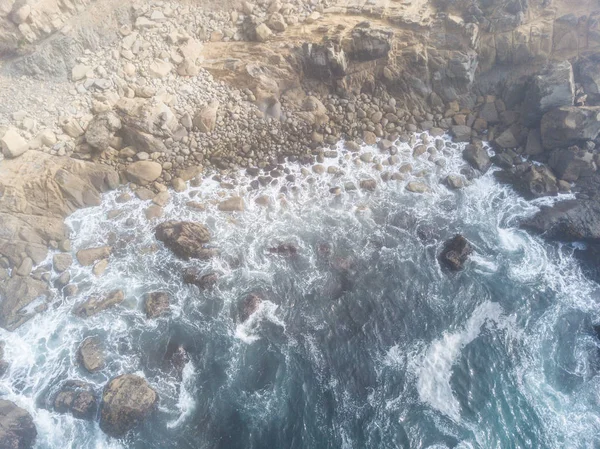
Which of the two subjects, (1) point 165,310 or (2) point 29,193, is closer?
(1) point 165,310

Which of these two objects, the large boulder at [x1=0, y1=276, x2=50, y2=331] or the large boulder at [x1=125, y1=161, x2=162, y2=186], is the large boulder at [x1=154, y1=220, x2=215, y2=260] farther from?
the large boulder at [x1=0, y1=276, x2=50, y2=331]

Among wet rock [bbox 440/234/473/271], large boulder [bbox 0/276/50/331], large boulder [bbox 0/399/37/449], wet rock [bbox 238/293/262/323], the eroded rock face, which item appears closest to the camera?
large boulder [bbox 0/399/37/449]

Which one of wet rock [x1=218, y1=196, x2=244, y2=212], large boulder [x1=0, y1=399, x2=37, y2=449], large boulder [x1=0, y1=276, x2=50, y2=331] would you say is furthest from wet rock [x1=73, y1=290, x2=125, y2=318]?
wet rock [x1=218, y1=196, x2=244, y2=212]

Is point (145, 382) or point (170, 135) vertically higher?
point (170, 135)

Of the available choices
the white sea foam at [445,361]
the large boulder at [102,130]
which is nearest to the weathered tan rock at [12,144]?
the large boulder at [102,130]

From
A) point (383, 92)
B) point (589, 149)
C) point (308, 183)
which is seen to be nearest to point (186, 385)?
point (308, 183)

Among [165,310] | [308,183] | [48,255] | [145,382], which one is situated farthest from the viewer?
[308,183]

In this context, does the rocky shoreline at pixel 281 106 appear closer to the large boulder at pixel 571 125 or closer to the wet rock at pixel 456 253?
the large boulder at pixel 571 125

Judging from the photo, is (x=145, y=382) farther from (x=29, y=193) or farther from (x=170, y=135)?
(x=170, y=135)
